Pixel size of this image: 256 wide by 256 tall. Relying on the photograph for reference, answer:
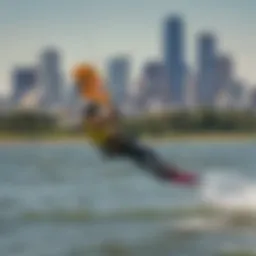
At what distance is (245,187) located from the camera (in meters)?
2.11

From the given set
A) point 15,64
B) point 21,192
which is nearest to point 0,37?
point 15,64

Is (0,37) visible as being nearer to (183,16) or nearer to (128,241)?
(183,16)

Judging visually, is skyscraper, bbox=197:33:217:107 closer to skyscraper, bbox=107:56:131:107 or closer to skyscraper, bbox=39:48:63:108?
skyscraper, bbox=107:56:131:107

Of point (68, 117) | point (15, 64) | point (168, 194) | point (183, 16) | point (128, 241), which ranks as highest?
point (183, 16)

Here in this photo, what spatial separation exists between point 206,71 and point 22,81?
2.11ft

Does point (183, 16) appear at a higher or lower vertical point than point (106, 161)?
higher

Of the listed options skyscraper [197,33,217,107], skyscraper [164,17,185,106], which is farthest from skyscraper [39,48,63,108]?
skyscraper [197,33,217,107]

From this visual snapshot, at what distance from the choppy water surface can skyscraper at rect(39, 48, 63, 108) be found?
16cm

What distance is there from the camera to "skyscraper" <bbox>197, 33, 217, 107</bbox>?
6.98ft

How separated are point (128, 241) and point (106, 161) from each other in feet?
0.91

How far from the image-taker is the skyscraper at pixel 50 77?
2072 mm

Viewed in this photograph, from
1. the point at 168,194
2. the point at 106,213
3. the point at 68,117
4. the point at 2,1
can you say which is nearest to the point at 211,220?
the point at 168,194

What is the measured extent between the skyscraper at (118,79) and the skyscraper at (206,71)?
0.85ft

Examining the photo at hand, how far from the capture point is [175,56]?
2.13 m
